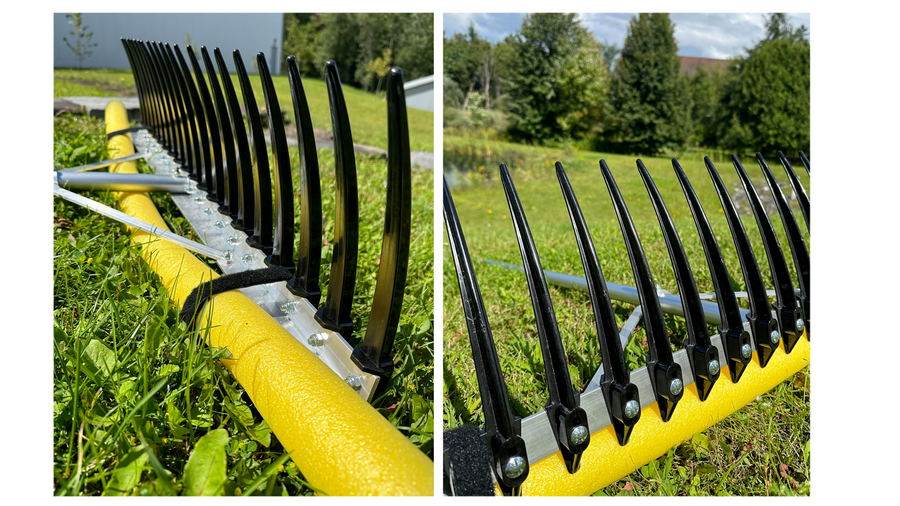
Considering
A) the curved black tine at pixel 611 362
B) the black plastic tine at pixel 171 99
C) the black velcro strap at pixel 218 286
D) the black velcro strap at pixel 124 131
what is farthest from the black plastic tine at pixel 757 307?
the black velcro strap at pixel 124 131

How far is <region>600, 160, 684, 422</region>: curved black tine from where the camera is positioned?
102cm

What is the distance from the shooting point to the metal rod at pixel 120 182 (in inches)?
70.5

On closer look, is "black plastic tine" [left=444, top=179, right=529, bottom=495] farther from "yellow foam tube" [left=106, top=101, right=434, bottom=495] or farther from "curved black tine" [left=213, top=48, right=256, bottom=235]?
"curved black tine" [left=213, top=48, right=256, bottom=235]

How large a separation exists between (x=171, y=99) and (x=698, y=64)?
1057 centimetres

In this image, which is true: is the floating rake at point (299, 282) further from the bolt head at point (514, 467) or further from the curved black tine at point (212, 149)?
the bolt head at point (514, 467)

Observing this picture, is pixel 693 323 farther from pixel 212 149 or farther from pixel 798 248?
pixel 212 149

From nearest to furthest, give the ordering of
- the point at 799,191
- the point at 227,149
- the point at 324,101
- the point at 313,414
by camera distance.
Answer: the point at 313,414
the point at 799,191
the point at 227,149
the point at 324,101

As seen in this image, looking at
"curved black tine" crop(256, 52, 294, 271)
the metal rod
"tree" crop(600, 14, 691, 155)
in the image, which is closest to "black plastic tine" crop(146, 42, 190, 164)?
the metal rod

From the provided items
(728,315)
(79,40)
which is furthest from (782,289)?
(79,40)

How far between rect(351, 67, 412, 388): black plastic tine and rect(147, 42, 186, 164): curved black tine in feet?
5.66

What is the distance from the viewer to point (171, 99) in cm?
236

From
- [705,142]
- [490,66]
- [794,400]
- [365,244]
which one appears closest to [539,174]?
[490,66]

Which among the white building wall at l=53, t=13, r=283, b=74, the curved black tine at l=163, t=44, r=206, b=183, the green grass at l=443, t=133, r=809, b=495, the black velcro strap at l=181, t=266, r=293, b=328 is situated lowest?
the green grass at l=443, t=133, r=809, b=495
